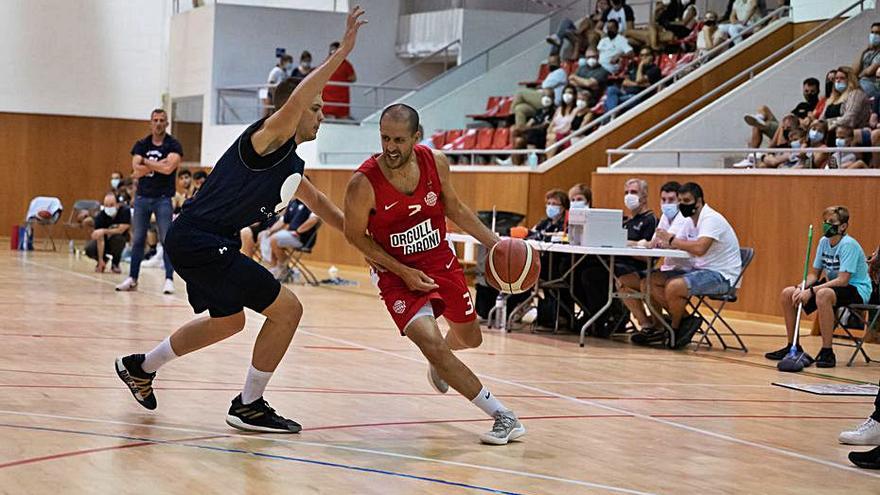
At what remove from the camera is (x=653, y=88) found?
16781 mm

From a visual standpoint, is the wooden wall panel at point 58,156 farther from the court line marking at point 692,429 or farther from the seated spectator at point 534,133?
the court line marking at point 692,429

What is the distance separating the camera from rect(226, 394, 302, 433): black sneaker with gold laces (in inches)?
224

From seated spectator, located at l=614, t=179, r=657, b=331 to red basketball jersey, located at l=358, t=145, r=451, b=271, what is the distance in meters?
4.87

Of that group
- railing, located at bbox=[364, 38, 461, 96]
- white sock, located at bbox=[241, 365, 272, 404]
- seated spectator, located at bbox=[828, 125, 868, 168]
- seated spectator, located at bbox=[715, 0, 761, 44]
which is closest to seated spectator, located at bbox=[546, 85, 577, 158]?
seated spectator, located at bbox=[715, 0, 761, 44]

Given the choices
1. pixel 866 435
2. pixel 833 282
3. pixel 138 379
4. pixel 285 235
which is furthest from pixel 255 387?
pixel 285 235

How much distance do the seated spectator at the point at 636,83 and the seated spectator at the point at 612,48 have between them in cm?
65

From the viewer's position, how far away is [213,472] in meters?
4.82

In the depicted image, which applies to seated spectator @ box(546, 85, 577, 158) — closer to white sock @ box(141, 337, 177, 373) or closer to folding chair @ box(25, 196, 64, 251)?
folding chair @ box(25, 196, 64, 251)

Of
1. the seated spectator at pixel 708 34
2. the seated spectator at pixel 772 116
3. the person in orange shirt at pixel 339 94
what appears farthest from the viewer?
the person in orange shirt at pixel 339 94

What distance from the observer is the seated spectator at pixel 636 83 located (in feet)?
56.5

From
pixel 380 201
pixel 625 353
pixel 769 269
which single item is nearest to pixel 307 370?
pixel 380 201

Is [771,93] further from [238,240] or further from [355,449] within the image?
[355,449]

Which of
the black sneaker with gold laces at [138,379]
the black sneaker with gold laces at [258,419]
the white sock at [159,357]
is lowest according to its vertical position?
the black sneaker with gold laces at [258,419]

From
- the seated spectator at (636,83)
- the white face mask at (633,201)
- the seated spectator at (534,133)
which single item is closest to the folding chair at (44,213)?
the seated spectator at (534,133)
